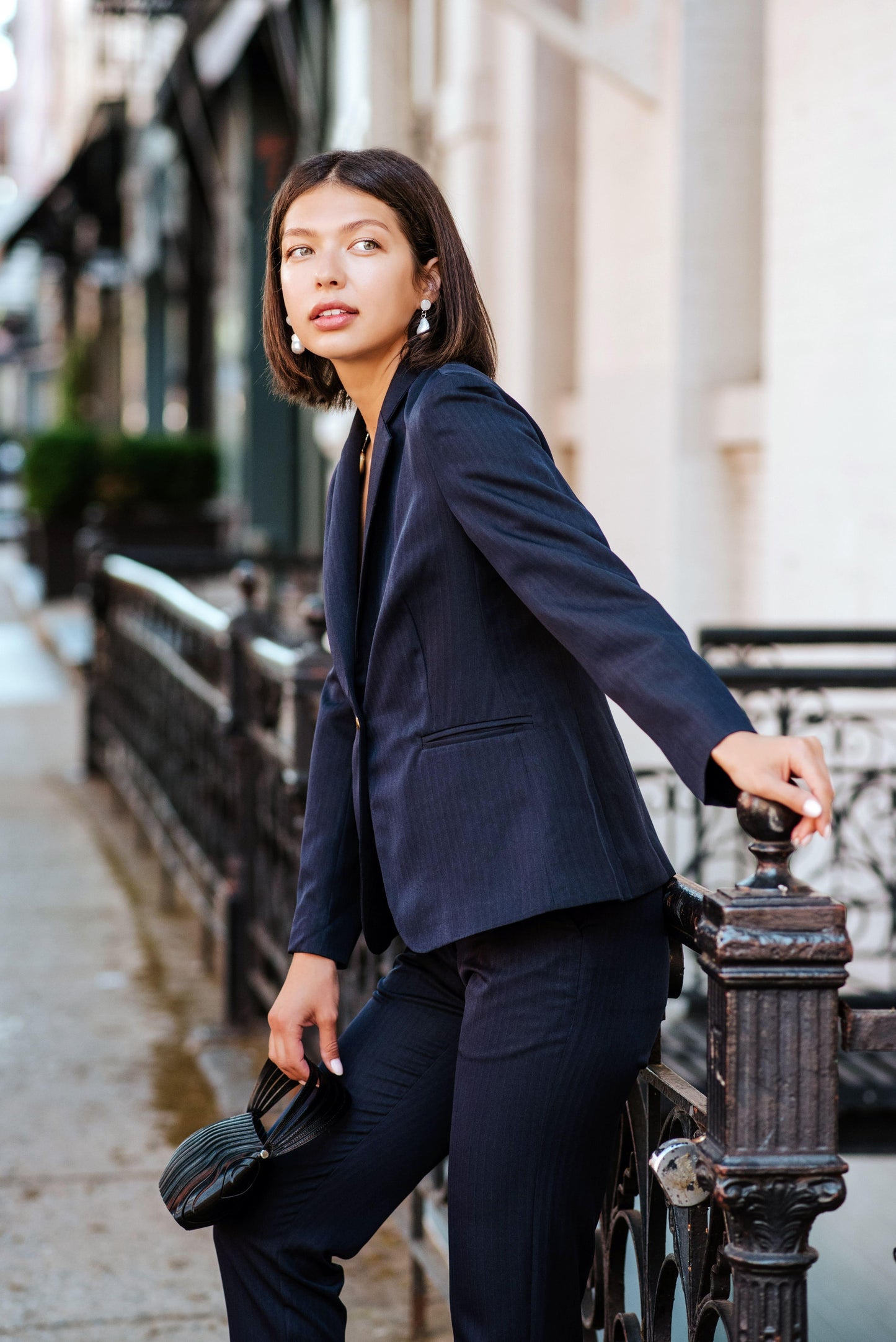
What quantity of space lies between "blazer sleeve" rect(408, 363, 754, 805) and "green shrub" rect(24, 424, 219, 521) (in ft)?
58.2

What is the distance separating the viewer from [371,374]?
2.11 m

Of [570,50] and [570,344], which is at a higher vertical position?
[570,50]

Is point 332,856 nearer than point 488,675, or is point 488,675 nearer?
point 488,675

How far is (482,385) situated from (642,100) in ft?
18.2

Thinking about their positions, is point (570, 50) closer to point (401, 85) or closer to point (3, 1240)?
point (401, 85)

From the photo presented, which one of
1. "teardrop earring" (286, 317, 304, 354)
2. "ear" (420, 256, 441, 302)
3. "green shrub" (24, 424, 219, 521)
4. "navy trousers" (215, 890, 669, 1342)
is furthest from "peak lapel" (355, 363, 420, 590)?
"green shrub" (24, 424, 219, 521)

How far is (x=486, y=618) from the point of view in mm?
1913

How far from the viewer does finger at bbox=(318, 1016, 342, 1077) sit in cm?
207

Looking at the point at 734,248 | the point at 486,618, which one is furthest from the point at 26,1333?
the point at 734,248

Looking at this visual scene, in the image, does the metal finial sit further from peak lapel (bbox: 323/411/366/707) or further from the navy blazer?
peak lapel (bbox: 323/411/366/707)

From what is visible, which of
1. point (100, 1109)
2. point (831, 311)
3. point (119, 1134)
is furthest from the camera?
point (831, 311)

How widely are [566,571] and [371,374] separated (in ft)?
1.57

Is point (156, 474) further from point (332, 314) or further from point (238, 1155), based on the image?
point (238, 1155)

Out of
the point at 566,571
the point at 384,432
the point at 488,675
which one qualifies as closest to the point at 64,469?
the point at 384,432
